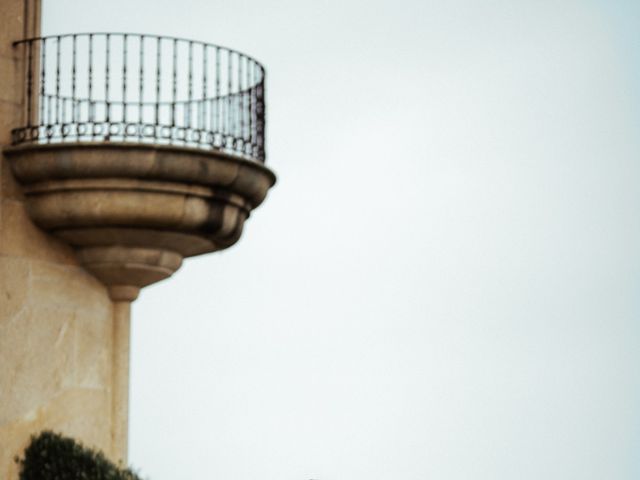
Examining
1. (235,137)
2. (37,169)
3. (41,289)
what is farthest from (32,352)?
(235,137)

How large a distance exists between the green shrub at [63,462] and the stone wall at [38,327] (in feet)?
0.57

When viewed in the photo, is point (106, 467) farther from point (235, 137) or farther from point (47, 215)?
point (235, 137)

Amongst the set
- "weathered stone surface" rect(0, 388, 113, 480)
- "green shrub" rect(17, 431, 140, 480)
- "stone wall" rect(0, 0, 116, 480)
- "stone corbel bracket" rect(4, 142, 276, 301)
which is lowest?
"green shrub" rect(17, 431, 140, 480)

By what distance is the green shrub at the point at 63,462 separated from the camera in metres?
18.6

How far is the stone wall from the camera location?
1923cm

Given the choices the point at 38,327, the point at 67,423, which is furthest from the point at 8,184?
the point at 67,423

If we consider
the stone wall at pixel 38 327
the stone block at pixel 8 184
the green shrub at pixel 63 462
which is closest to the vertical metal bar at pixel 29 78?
the stone wall at pixel 38 327

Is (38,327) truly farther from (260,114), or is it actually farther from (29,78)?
(260,114)

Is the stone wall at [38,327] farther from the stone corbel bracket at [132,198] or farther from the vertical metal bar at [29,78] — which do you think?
the stone corbel bracket at [132,198]

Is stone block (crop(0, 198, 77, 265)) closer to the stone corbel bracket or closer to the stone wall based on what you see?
the stone wall

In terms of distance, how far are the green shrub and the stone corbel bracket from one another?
217 cm

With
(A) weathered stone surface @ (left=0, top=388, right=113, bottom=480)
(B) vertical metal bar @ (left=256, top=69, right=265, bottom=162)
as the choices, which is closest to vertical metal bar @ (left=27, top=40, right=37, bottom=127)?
(B) vertical metal bar @ (left=256, top=69, right=265, bottom=162)

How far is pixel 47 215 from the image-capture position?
1942 centimetres

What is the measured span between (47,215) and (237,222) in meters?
2.32
